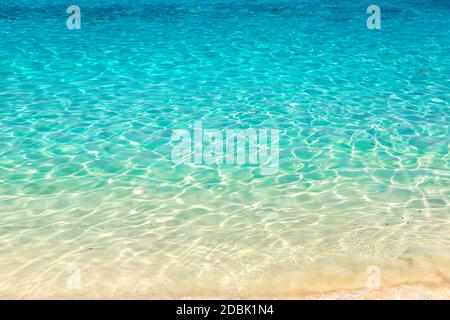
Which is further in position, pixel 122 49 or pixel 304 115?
pixel 122 49

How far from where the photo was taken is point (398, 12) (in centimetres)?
1750

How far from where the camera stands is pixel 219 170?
614 cm

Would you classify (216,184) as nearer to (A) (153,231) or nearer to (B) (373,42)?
(A) (153,231)

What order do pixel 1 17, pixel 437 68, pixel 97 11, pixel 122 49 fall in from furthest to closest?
pixel 97 11, pixel 1 17, pixel 122 49, pixel 437 68

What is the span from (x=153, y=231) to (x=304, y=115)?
392cm

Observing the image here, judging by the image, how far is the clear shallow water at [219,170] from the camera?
4.23 metres

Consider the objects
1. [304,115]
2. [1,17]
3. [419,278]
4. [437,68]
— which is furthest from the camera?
[1,17]

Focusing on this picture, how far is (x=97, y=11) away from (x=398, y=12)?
10198 millimetres

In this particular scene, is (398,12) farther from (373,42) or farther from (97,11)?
(97,11)

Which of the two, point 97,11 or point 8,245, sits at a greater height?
point 97,11

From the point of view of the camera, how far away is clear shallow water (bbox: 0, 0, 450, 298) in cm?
423

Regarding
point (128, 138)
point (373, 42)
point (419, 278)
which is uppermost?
point (373, 42)

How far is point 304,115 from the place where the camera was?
798cm

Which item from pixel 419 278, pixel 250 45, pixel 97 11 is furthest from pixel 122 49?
pixel 419 278
